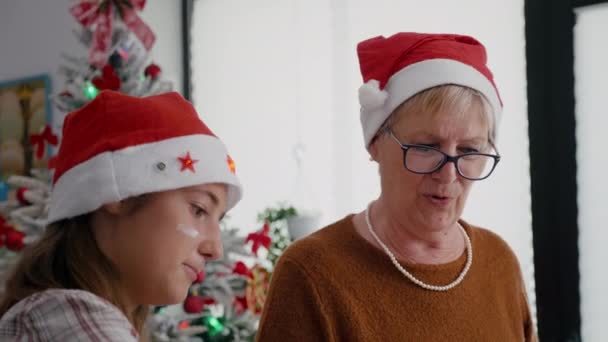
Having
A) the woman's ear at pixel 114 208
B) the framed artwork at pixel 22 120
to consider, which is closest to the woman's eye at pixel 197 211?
the woman's ear at pixel 114 208

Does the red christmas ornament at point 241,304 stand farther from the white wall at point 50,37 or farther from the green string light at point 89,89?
the white wall at point 50,37

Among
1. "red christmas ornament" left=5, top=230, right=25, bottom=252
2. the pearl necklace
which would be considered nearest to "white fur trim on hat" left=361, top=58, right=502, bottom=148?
the pearl necklace

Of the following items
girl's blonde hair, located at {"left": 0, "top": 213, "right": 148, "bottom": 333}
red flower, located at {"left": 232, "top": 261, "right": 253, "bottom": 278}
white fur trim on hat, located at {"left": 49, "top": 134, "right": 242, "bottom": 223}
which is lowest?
red flower, located at {"left": 232, "top": 261, "right": 253, "bottom": 278}

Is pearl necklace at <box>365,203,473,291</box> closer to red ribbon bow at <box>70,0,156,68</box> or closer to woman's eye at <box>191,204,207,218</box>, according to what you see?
woman's eye at <box>191,204,207,218</box>

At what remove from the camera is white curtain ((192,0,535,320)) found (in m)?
2.62

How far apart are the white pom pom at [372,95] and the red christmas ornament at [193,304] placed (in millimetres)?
1417

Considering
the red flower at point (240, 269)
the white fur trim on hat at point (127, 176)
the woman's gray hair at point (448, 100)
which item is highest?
the woman's gray hair at point (448, 100)

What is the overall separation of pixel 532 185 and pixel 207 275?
1.31 m

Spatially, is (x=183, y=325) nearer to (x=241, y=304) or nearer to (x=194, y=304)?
(x=194, y=304)

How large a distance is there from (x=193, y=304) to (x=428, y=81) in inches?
60.5

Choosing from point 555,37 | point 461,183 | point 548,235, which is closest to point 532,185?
point 548,235

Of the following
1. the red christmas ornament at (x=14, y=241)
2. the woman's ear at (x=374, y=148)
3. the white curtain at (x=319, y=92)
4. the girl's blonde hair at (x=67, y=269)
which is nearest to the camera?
the girl's blonde hair at (x=67, y=269)

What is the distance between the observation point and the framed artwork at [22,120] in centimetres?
384

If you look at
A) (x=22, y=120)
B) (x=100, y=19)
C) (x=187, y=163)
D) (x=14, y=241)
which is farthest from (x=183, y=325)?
(x=22, y=120)
